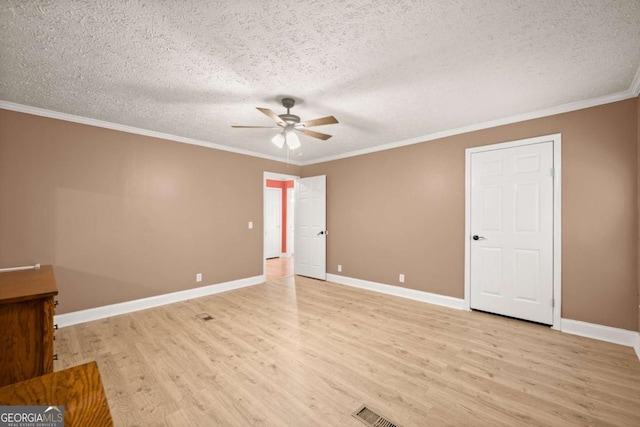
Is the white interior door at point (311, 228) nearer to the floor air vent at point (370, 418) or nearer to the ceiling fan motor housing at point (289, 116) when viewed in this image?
the ceiling fan motor housing at point (289, 116)

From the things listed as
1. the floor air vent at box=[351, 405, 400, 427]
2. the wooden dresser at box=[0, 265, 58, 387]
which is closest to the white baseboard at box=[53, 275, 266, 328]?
the wooden dresser at box=[0, 265, 58, 387]

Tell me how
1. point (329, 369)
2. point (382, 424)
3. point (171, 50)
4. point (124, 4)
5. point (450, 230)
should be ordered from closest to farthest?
1. point (124, 4)
2. point (382, 424)
3. point (171, 50)
4. point (329, 369)
5. point (450, 230)

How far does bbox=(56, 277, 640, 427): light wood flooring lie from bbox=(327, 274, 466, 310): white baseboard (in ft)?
0.67

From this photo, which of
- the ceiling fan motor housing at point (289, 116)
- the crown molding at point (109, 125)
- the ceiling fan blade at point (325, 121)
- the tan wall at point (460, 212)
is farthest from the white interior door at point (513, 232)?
the crown molding at point (109, 125)

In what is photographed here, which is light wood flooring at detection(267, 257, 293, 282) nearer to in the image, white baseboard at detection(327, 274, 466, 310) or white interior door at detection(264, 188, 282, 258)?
white interior door at detection(264, 188, 282, 258)

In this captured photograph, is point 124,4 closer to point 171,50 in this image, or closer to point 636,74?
point 171,50

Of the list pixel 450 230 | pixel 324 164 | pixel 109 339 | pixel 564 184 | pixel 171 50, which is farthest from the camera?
pixel 324 164

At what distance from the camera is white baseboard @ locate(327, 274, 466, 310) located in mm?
3930

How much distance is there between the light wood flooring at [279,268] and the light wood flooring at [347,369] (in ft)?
7.01

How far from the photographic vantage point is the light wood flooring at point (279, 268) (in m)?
5.90

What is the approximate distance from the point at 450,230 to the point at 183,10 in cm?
390

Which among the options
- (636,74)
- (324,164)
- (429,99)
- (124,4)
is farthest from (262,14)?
(324,164)

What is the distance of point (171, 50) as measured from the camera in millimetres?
2080

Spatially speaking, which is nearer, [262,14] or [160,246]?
[262,14]
